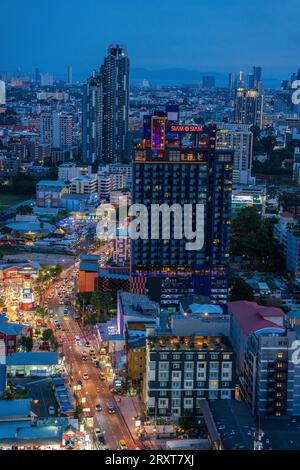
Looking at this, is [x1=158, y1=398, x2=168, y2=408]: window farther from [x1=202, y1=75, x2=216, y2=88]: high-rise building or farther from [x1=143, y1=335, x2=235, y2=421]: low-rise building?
[x1=202, y1=75, x2=216, y2=88]: high-rise building

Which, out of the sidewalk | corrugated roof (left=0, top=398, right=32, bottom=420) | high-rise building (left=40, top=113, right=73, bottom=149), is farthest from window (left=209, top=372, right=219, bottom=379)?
high-rise building (left=40, top=113, right=73, bottom=149)

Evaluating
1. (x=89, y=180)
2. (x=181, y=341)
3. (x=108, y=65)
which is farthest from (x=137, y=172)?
(x=108, y=65)

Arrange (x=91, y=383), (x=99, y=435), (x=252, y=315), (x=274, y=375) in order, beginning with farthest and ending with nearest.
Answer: (x=252, y=315), (x=91, y=383), (x=274, y=375), (x=99, y=435)

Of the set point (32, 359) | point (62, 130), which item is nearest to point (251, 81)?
point (62, 130)

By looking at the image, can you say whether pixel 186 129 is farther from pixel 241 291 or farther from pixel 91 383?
pixel 91 383

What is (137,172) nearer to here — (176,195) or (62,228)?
(176,195)

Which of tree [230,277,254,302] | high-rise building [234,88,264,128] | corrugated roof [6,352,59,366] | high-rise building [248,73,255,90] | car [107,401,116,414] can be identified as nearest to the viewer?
car [107,401,116,414]
